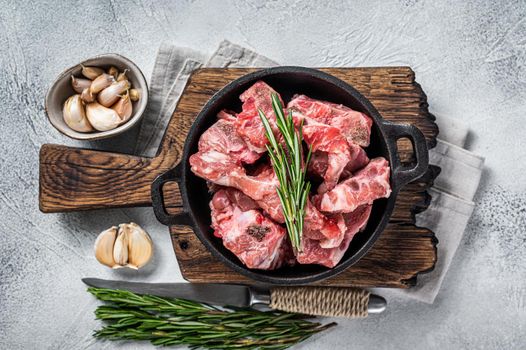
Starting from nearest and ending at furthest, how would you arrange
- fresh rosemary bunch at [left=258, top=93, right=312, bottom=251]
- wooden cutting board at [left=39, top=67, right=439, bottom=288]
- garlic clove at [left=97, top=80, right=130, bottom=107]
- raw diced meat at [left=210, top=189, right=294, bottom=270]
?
fresh rosemary bunch at [left=258, top=93, right=312, bottom=251] → raw diced meat at [left=210, top=189, right=294, bottom=270] → wooden cutting board at [left=39, top=67, right=439, bottom=288] → garlic clove at [left=97, top=80, right=130, bottom=107]

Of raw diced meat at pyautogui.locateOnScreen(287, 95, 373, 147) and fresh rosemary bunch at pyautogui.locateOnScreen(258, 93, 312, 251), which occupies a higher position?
raw diced meat at pyautogui.locateOnScreen(287, 95, 373, 147)

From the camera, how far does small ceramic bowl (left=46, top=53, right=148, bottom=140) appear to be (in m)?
2.13

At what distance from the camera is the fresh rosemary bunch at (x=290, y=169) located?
1.59 meters

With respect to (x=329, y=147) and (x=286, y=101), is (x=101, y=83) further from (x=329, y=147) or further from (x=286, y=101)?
(x=329, y=147)

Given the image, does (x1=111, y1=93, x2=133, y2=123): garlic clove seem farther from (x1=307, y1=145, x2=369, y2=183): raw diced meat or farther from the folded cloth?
(x1=307, y1=145, x2=369, y2=183): raw diced meat

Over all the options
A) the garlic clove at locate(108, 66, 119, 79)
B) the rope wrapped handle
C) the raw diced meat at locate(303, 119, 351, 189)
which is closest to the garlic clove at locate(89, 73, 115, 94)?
the garlic clove at locate(108, 66, 119, 79)

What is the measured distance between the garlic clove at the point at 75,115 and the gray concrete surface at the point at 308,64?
165mm

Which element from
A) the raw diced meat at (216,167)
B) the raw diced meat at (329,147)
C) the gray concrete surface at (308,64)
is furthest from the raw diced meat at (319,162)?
the gray concrete surface at (308,64)

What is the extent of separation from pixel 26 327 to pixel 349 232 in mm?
1452

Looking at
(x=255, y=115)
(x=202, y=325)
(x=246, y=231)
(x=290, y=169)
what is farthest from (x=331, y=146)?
(x=202, y=325)

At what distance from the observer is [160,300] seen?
2248mm

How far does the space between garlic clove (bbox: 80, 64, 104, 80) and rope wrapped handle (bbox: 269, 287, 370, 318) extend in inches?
41.7

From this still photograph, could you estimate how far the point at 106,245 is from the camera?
2.24 meters

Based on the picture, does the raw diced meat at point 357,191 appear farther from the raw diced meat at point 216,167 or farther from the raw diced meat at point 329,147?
the raw diced meat at point 216,167
